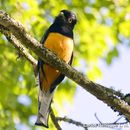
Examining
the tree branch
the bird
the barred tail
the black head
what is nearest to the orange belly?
the bird

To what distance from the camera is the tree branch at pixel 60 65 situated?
3.45 metres

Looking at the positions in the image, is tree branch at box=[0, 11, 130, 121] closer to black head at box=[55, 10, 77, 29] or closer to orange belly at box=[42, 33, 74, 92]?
orange belly at box=[42, 33, 74, 92]

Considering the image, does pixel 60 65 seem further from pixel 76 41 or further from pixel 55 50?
pixel 76 41

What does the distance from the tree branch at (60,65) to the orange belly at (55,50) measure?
3.62 feet

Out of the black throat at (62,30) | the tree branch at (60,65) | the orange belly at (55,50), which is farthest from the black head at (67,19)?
the tree branch at (60,65)

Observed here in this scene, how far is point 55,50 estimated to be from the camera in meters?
4.65

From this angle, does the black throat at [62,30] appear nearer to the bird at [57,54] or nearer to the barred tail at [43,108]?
the bird at [57,54]

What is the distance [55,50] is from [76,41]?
2993 mm

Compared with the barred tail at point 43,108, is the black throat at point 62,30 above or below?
above

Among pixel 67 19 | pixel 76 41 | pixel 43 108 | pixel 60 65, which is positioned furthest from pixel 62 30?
pixel 76 41

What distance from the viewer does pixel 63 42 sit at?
474 cm

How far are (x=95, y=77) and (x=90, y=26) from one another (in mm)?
917

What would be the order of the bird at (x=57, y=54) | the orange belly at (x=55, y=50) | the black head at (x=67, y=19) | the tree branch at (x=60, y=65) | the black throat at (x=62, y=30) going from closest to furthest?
1. the tree branch at (x=60, y=65)
2. the bird at (x=57, y=54)
3. the orange belly at (x=55, y=50)
4. the black throat at (x=62, y=30)
5. the black head at (x=67, y=19)

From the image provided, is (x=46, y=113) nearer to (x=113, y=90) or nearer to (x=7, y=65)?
(x=113, y=90)
